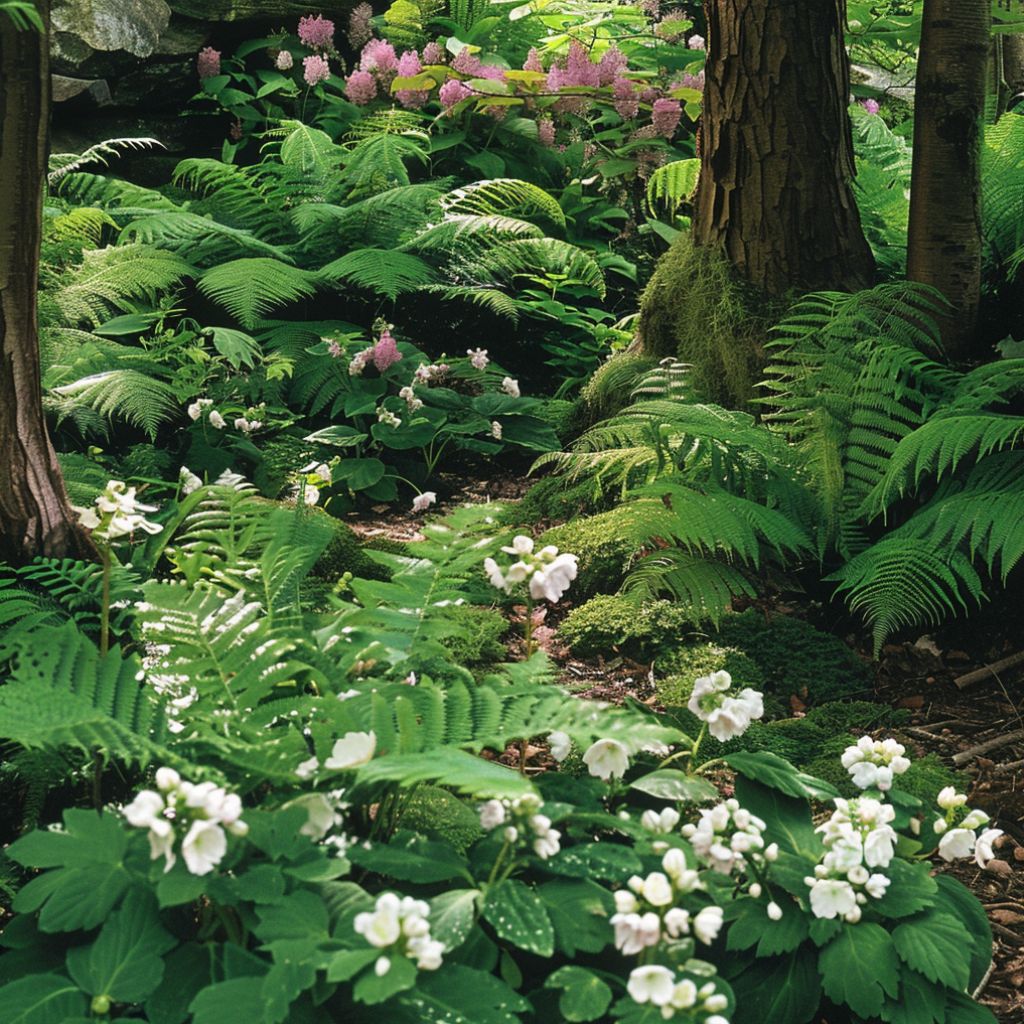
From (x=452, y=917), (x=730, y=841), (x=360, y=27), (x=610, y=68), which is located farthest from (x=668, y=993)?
(x=360, y=27)

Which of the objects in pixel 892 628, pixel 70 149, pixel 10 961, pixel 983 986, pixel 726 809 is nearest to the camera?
pixel 10 961

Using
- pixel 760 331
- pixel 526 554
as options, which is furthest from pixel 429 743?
pixel 760 331

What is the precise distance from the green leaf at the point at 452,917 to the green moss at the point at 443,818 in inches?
10.3

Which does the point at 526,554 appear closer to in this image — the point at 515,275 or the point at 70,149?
the point at 515,275

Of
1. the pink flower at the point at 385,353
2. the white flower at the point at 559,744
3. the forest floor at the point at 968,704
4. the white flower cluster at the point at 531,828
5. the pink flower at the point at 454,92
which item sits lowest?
the forest floor at the point at 968,704

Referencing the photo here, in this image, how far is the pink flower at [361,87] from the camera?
6.46 m

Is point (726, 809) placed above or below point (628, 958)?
above

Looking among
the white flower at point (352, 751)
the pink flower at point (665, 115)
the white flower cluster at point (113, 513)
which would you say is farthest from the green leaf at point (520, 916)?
the pink flower at point (665, 115)

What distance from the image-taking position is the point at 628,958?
1.71 meters

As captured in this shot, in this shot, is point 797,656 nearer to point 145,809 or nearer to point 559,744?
point 559,744

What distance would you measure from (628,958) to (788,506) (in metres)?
1.70

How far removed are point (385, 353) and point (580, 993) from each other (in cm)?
318

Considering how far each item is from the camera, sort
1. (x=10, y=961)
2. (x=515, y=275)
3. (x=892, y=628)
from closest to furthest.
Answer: (x=10, y=961) < (x=892, y=628) < (x=515, y=275)

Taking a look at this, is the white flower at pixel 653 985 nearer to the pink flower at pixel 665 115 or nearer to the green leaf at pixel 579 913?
the green leaf at pixel 579 913
